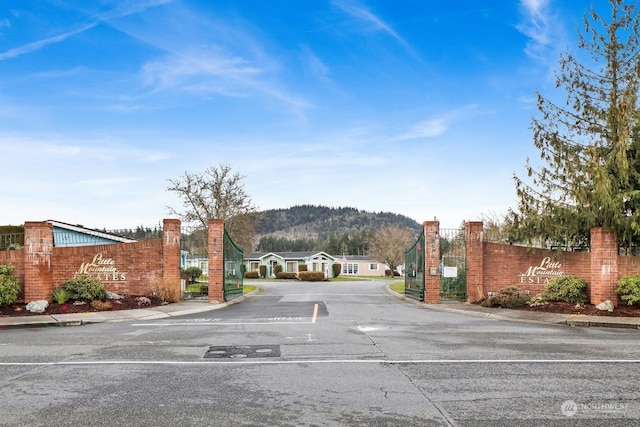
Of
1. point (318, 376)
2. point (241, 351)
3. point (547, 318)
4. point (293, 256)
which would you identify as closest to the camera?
point (318, 376)

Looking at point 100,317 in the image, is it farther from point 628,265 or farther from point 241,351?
point 628,265

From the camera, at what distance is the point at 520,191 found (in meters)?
20.5

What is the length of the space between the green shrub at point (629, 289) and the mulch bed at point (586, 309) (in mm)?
247

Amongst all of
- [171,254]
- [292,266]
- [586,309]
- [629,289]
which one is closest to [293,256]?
[292,266]

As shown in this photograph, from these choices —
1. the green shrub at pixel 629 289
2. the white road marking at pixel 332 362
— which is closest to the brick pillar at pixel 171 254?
the white road marking at pixel 332 362

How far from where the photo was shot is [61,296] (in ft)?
58.7

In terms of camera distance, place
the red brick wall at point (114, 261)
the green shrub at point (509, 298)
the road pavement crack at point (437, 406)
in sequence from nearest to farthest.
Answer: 1. the road pavement crack at point (437, 406)
2. the red brick wall at point (114, 261)
3. the green shrub at point (509, 298)

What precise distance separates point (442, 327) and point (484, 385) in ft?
22.2

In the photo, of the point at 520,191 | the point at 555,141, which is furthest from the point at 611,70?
the point at 520,191

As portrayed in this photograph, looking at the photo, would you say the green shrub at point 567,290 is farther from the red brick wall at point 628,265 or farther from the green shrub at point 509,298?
the red brick wall at point 628,265

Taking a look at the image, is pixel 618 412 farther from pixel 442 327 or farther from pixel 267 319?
pixel 267 319

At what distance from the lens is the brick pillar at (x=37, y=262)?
17812 mm

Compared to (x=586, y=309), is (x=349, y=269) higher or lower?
lower

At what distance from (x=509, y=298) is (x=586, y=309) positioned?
8.03ft
